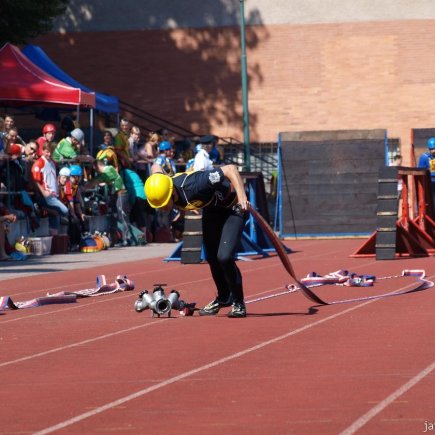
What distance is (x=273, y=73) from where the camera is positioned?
164ft

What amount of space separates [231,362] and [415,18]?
39.5 meters

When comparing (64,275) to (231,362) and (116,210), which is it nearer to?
(116,210)

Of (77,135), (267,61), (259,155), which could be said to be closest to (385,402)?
(77,135)

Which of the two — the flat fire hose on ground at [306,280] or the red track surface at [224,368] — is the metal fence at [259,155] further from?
the red track surface at [224,368]

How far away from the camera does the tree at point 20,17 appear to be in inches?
1590

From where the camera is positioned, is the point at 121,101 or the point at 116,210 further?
the point at 121,101

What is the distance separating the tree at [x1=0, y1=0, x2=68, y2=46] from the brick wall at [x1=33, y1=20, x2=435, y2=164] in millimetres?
8078

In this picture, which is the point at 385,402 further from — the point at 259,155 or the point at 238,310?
the point at 259,155

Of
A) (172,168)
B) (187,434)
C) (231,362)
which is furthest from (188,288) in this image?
(172,168)

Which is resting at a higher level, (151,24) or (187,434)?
(151,24)

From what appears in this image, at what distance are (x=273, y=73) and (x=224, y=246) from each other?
35665mm

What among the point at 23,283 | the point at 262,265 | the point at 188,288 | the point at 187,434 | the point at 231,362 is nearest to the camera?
the point at 187,434

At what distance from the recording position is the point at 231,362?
11109 millimetres

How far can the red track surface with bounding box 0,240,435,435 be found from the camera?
837cm
